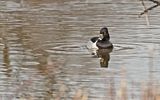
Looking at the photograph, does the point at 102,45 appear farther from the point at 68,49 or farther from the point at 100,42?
the point at 68,49

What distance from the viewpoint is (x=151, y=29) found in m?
16.5

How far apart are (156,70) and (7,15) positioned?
25.3ft

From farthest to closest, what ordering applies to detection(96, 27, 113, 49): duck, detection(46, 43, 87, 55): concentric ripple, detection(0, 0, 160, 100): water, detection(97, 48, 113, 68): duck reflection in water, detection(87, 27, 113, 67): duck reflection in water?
1. detection(96, 27, 113, 49): duck
2. detection(87, 27, 113, 67): duck reflection in water
3. detection(46, 43, 87, 55): concentric ripple
4. detection(97, 48, 113, 68): duck reflection in water
5. detection(0, 0, 160, 100): water

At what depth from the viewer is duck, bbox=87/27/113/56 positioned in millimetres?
15430

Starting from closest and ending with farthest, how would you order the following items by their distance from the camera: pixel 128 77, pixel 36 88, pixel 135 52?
pixel 36 88 → pixel 128 77 → pixel 135 52

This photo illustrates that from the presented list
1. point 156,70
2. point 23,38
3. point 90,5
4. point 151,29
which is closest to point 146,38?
point 151,29

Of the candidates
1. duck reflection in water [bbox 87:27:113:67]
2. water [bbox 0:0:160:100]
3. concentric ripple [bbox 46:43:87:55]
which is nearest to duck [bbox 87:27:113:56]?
duck reflection in water [bbox 87:27:113:67]

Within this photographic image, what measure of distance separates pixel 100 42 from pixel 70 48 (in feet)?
6.75

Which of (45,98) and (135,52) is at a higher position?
(45,98)

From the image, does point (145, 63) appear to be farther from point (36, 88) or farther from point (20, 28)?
point (20, 28)

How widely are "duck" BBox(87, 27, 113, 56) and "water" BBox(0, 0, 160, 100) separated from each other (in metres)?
0.19

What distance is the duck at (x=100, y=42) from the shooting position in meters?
15.4

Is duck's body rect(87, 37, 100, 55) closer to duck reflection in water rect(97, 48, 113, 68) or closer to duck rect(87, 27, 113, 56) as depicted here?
duck rect(87, 27, 113, 56)

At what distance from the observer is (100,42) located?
1661 centimetres
